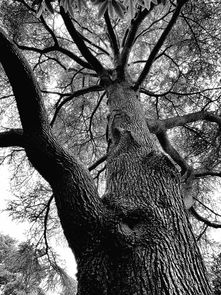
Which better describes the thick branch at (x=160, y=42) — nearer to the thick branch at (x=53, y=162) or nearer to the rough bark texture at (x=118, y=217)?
the rough bark texture at (x=118, y=217)

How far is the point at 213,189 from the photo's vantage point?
532 centimetres

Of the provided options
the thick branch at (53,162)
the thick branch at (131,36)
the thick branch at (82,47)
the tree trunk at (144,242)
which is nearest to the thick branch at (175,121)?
the thick branch at (131,36)

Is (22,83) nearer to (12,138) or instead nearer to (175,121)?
(12,138)

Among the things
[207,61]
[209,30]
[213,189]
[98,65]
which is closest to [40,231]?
[98,65]

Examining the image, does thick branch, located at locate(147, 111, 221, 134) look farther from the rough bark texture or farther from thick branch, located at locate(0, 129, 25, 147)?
thick branch, located at locate(0, 129, 25, 147)

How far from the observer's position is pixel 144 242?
1.33 meters

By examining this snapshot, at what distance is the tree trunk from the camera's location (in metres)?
1.19

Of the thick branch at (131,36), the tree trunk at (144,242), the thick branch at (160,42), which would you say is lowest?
the tree trunk at (144,242)

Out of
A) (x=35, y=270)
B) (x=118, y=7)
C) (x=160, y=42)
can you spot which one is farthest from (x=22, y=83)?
(x=35, y=270)

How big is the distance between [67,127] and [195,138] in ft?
9.66

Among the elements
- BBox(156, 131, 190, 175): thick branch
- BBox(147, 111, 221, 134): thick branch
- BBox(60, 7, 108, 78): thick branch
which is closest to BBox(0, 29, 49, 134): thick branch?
BBox(147, 111, 221, 134): thick branch

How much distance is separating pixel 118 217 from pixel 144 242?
215mm

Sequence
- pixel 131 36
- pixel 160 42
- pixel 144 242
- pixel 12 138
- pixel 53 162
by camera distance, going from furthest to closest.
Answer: pixel 131 36
pixel 160 42
pixel 12 138
pixel 53 162
pixel 144 242

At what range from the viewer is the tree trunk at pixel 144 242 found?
46.7 inches
